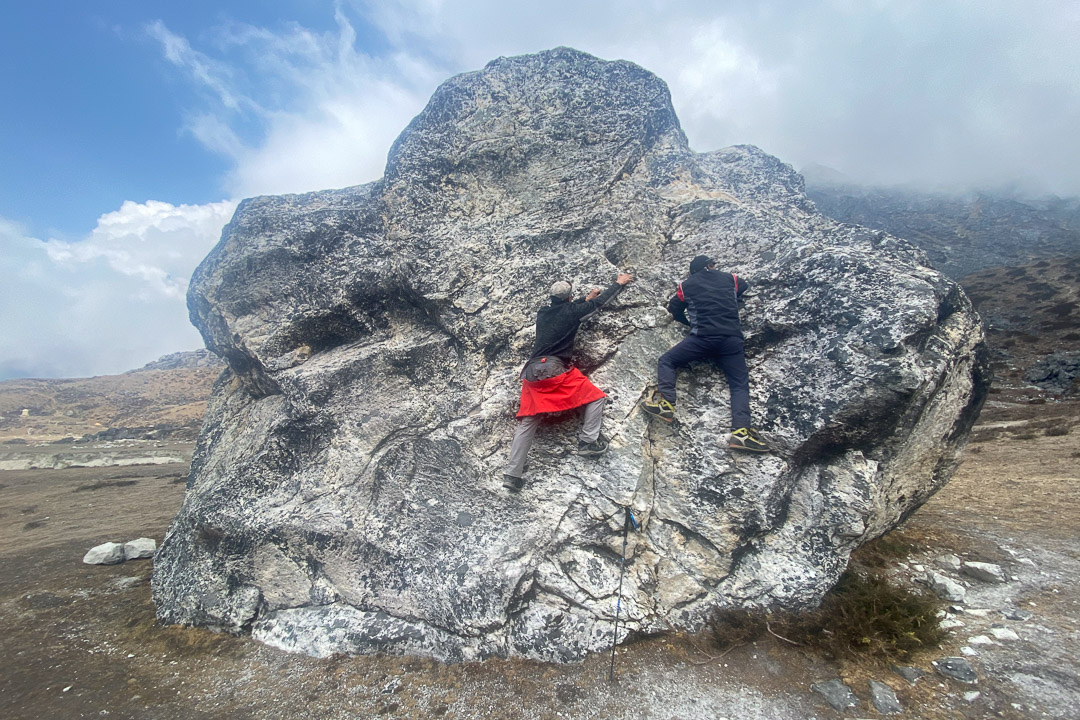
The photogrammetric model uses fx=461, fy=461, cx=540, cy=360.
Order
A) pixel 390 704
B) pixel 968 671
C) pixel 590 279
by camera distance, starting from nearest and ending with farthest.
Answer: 1. pixel 968 671
2. pixel 390 704
3. pixel 590 279

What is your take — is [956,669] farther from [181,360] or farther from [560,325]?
[181,360]

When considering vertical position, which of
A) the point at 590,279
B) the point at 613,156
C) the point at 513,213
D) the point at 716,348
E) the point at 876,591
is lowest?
the point at 876,591

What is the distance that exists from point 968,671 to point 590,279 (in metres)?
6.44

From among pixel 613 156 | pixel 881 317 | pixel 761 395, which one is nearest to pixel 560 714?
pixel 761 395

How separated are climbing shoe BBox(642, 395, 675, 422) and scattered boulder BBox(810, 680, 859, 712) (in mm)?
3301

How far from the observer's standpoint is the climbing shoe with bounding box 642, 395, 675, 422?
645 centimetres

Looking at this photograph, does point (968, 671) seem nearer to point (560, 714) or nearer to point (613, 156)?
point (560, 714)

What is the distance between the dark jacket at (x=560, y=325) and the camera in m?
6.61

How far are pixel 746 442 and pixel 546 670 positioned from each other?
3813 mm

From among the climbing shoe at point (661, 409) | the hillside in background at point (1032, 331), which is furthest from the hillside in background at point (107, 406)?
the hillside in background at point (1032, 331)

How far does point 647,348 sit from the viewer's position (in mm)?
7070

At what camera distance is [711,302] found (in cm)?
642

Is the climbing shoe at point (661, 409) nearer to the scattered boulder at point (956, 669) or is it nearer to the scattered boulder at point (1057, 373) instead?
the scattered boulder at point (956, 669)

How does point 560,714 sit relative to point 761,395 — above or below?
below
